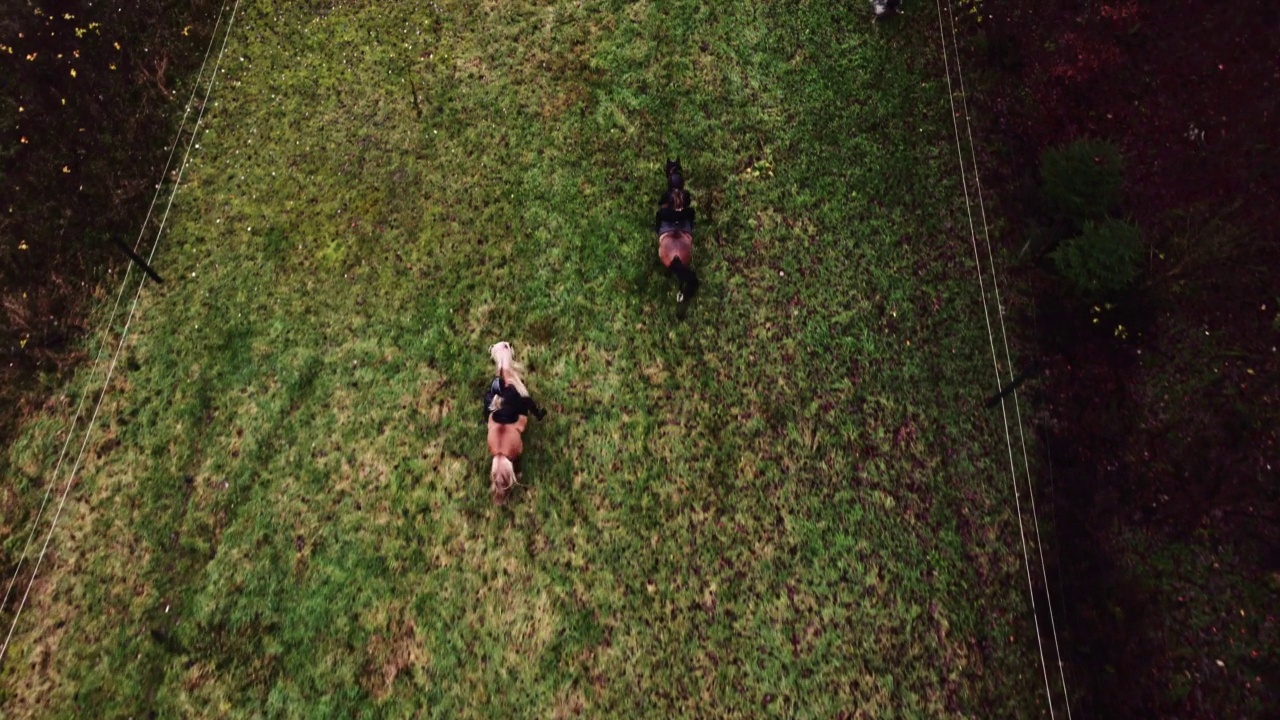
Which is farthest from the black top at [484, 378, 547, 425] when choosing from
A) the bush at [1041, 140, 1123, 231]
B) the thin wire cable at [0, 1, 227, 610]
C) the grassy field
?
the bush at [1041, 140, 1123, 231]

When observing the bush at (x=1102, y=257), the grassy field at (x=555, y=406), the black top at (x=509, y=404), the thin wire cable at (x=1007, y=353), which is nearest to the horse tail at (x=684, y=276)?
the grassy field at (x=555, y=406)

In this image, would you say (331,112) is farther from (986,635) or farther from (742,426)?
(986,635)

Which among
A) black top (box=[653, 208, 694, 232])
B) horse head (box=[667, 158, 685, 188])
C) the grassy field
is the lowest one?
the grassy field

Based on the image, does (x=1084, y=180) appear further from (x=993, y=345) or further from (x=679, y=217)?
(x=679, y=217)

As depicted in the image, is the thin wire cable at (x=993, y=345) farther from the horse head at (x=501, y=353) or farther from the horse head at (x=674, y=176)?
the horse head at (x=501, y=353)

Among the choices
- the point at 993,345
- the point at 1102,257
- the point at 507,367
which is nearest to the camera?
the point at 1102,257

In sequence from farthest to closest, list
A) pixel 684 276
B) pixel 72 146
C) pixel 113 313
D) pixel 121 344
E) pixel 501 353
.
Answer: pixel 72 146
pixel 113 313
pixel 121 344
pixel 684 276
pixel 501 353

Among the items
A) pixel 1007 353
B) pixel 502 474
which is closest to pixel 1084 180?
pixel 1007 353

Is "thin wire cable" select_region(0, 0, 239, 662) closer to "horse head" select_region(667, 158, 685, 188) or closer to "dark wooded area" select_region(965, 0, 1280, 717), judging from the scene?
"horse head" select_region(667, 158, 685, 188)
